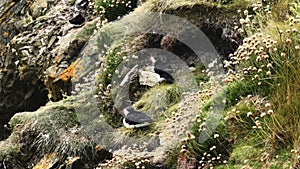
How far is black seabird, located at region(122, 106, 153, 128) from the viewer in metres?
4.98

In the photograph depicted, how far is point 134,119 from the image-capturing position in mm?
5039

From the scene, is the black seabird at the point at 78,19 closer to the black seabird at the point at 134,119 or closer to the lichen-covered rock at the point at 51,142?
the lichen-covered rock at the point at 51,142

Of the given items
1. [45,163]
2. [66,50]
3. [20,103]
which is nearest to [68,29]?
[66,50]

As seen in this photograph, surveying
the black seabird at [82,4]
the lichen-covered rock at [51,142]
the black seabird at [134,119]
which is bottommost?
the lichen-covered rock at [51,142]

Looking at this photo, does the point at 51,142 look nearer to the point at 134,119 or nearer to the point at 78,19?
the point at 134,119

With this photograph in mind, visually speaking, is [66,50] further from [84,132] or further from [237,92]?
[237,92]

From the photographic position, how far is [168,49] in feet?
18.6

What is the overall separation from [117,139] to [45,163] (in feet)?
3.07

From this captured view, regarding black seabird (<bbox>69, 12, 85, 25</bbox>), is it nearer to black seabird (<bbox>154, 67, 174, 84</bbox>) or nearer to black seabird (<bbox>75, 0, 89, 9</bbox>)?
black seabird (<bbox>75, 0, 89, 9</bbox>)

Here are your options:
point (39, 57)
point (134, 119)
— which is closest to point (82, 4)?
point (39, 57)

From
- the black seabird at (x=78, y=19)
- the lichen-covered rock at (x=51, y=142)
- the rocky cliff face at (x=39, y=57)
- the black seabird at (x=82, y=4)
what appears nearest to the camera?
the lichen-covered rock at (x=51, y=142)

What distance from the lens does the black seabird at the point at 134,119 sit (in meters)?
4.98

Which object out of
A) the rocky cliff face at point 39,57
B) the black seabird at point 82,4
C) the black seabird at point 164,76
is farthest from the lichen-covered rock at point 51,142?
the black seabird at point 82,4

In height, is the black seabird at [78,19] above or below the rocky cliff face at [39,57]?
above
